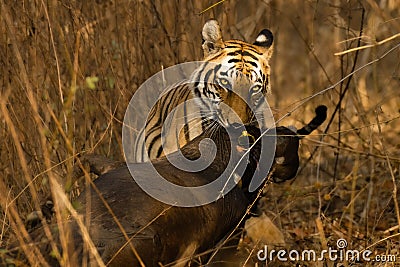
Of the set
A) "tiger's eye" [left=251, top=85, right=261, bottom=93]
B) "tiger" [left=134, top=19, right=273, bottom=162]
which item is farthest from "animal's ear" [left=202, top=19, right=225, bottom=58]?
"tiger's eye" [left=251, top=85, right=261, bottom=93]

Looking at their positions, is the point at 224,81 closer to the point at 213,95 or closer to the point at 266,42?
the point at 213,95

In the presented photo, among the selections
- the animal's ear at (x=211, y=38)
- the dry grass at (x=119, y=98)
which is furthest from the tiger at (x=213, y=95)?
the dry grass at (x=119, y=98)

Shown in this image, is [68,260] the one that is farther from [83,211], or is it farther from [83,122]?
[83,122]

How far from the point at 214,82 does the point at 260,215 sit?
2.91 feet

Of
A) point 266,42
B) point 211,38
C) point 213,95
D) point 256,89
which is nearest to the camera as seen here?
point 256,89

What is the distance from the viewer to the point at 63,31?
4809mm

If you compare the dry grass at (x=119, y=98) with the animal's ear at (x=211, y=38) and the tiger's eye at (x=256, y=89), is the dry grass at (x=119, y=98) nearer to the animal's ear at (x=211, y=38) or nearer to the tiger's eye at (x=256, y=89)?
the animal's ear at (x=211, y=38)

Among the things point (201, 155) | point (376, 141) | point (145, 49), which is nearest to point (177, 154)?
point (201, 155)

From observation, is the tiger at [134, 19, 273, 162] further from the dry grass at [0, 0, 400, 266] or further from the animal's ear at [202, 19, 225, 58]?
the dry grass at [0, 0, 400, 266]

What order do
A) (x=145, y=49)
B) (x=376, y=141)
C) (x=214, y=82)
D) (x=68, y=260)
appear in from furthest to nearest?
(x=376, y=141)
(x=145, y=49)
(x=214, y=82)
(x=68, y=260)

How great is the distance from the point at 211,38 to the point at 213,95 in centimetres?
39

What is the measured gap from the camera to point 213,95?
16.1 ft

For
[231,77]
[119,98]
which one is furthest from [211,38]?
[119,98]

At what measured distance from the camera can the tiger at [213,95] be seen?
462 centimetres
